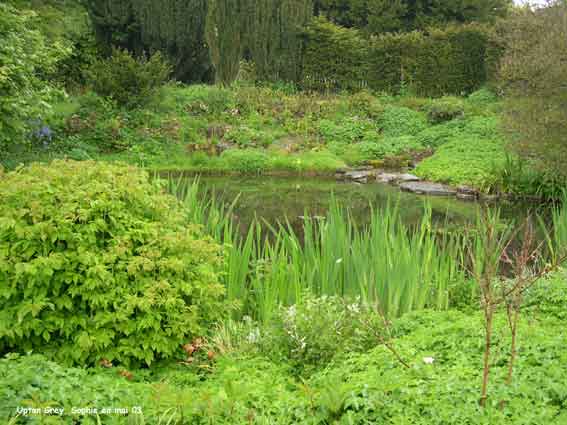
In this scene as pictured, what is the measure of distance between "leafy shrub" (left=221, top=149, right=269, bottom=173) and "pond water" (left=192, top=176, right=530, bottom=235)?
2.48ft

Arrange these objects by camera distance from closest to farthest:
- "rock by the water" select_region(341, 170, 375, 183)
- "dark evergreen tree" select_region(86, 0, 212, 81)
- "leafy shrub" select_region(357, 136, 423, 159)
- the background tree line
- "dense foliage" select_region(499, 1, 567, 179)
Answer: "dense foliage" select_region(499, 1, 567, 179)
"rock by the water" select_region(341, 170, 375, 183)
"leafy shrub" select_region(357, 136, 423, 159)
the background tree line
"dark evergreen tree" select_region(86, 0, 212, 81)

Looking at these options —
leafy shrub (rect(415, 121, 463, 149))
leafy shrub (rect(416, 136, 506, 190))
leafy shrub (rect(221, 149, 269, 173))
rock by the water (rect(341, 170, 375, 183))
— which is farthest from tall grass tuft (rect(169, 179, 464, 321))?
leafy shrub (rect(415, 121, 463, 149))

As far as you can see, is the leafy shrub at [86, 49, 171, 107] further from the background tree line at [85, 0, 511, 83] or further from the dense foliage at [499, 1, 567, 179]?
the dense foliage at [499, 1, 567, 179]

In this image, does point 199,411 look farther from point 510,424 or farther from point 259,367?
point 510,424

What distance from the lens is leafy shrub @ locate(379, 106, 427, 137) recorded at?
1773cm

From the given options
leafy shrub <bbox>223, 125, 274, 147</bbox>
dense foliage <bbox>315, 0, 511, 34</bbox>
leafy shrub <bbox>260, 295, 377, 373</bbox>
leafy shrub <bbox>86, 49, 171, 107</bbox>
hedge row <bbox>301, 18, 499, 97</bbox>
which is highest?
dense foliage <bbox>315, 0, 511, 34</bbox>

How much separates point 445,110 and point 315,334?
15.0 m

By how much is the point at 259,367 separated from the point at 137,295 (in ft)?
2.89

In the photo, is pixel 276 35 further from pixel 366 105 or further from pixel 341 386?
pixel 341 386

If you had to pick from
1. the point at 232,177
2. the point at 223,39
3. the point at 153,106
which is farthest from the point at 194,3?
the point at 232,177

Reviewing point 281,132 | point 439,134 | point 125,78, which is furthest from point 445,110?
point 125,78

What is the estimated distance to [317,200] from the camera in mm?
11672

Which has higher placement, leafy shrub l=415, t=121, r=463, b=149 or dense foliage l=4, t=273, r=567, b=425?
leafy shrub l=415, t=121, r=463, b=149

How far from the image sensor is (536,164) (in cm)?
1045
